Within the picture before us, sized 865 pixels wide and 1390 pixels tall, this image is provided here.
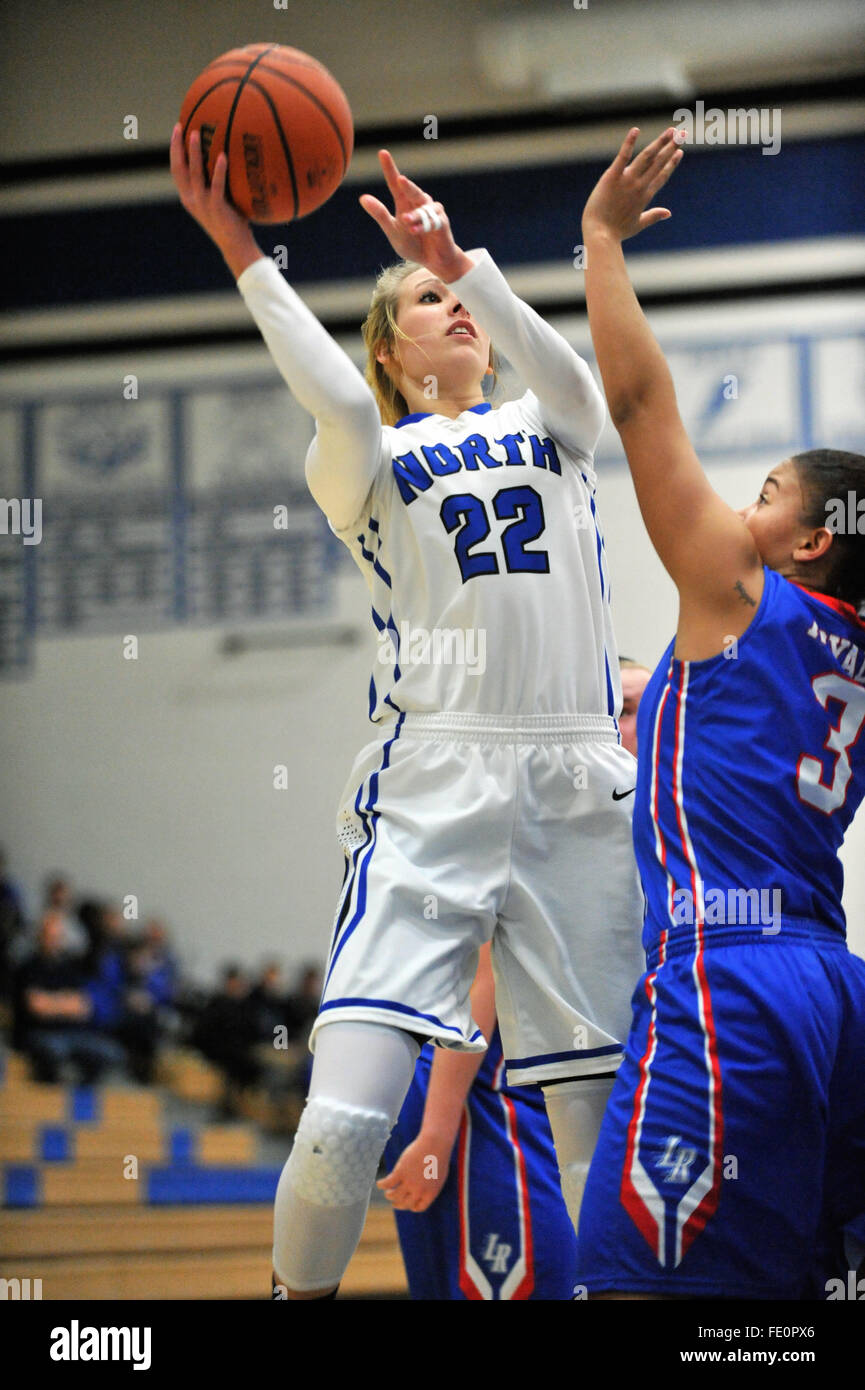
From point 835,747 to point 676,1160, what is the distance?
23.7 inches

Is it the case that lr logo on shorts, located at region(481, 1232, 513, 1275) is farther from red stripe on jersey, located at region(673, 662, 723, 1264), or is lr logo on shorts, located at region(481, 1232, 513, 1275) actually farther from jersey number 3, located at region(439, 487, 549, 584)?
jersey number 3, located at region(439, 487, 549, 584)

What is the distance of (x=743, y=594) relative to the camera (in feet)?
6.70

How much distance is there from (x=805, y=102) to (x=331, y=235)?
2.02m

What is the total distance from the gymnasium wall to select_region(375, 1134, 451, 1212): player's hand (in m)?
3.42

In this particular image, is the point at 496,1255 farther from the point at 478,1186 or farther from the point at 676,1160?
the point at 676,1160

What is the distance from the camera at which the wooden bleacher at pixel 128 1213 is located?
203 inches

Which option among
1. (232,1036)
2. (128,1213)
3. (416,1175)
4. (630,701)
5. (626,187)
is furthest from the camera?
(232,1036)

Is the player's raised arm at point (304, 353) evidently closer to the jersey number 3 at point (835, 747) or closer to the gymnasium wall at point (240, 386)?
the jersey number 3 at point (835, 747)

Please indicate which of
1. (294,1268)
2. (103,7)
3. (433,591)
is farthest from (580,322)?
(294,1268)

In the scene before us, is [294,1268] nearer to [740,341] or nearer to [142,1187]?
[142,1187]

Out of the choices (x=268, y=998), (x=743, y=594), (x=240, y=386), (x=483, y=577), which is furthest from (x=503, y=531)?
(x=240, y=386)

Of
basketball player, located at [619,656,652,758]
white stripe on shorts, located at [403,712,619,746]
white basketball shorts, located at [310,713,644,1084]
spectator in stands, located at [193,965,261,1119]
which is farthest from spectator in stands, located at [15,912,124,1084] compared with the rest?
white stripe on shorts, located at [403,712,619,746]

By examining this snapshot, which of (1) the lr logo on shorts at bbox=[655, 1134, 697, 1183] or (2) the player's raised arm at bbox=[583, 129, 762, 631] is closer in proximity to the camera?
Result: (1) the lr logo on shorts at bbox=[655, 1134, 697, 1183]

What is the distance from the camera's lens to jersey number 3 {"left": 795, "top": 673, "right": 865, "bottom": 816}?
200 cm
